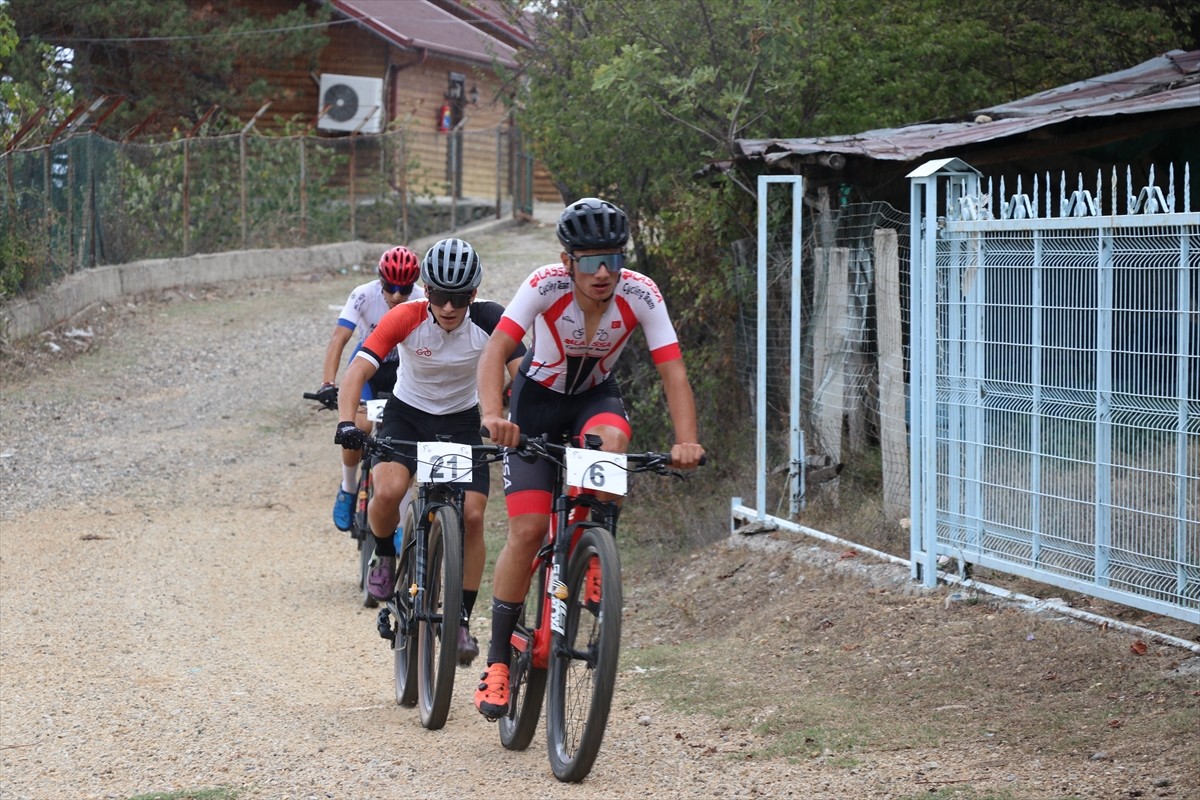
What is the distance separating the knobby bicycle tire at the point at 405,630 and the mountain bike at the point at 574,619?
89 cm

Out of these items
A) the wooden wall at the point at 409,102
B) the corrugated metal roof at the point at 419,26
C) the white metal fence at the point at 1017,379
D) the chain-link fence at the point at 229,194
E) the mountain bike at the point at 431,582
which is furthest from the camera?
the corrugated metal roof at the point at 419,26

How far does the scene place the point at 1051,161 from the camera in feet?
36.7

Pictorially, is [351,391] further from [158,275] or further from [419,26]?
[419,26]

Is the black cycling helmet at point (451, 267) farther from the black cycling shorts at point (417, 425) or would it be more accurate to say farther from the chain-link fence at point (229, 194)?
the chain-link fence at point (229, 194)

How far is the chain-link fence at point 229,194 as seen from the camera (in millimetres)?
18203

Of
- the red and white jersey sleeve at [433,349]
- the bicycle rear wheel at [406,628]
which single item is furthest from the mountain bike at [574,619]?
the red and white jersey sleeve at [433,349]

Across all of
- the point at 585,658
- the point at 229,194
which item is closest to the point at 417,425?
the point at 585,658

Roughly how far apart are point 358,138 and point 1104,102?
19.6 metres

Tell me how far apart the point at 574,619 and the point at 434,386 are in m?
2.18

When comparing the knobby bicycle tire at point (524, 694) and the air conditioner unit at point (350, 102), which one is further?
the air conditioner unit at point (350, 102)

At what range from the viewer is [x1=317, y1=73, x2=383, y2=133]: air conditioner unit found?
31.3m

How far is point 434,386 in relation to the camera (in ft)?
24.0

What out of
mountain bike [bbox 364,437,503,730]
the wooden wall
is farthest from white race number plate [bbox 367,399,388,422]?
the wooden wall

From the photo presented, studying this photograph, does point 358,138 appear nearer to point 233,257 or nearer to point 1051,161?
point 233,257
